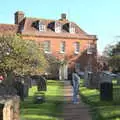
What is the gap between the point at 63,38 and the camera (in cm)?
7212

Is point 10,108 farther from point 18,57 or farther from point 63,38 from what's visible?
point 63,38

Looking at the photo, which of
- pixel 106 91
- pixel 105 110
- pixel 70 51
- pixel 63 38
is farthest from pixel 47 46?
pixel 105 110

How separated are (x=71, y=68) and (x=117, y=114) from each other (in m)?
54.3

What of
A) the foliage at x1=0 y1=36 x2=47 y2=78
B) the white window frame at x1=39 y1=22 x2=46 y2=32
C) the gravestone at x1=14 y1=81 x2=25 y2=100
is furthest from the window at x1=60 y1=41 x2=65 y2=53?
the gravestone at x1=14 y1=81 x2=25 y2=100

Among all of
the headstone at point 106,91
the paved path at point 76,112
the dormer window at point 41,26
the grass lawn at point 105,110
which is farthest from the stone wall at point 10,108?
the dormer window at point 41,26

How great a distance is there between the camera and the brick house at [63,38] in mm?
70556

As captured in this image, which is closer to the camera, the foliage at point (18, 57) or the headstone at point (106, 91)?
the headstone at point (106, 91)

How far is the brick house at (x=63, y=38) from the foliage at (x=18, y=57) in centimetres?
2494

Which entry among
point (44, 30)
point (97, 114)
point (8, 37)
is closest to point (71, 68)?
point (44, 30)

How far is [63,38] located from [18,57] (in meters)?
30.2

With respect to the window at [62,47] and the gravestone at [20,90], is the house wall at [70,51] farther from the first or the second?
the gravestone at [20,90]

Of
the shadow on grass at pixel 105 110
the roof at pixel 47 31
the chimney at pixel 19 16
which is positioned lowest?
the shadow on grass at pixel 105 110

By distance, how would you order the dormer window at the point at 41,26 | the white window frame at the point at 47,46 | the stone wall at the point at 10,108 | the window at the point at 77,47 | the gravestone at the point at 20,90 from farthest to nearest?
the window at the point at 77,47 < the dormer window at the point at 41,26 < the white window frame at the point at 47,46 < the gravestone at the point at 20,90 < the stone wall at the point at 10,108

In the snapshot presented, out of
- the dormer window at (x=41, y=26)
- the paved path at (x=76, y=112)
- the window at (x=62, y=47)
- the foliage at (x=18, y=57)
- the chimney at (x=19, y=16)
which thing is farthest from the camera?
the chimney at (x=19, y=16)
